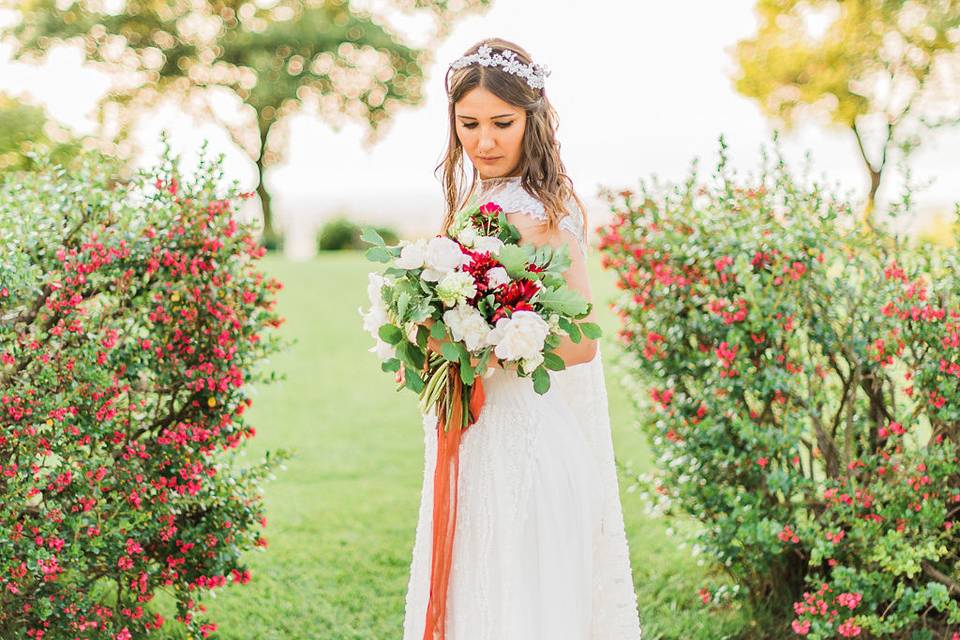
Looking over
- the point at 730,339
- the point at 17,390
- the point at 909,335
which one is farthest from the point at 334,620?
the point at 909,335

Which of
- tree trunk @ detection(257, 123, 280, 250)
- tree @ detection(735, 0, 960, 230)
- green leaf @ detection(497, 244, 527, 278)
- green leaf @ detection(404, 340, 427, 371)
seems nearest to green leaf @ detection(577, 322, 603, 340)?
green leaf @ detection(497, 244, 527, 278)

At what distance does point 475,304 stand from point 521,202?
1.48 feet

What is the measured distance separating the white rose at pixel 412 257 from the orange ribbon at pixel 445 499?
37 cm

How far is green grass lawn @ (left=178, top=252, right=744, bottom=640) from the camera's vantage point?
4.65 m

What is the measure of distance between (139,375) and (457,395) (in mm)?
1666

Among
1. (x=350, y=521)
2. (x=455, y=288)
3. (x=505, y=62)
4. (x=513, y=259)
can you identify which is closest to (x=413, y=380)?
(x=455, y=288)

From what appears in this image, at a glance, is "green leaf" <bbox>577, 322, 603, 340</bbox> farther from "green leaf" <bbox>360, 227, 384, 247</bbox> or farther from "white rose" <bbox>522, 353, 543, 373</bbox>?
"green leaf" <bbox>360, 227, 384, 247</bbox>

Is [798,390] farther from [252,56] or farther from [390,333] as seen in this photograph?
[252,56]

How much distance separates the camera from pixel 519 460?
8.88ft

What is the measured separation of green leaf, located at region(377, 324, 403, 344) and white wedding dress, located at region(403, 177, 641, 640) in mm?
329

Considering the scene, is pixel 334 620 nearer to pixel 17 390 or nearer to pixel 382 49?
pixel 17 390

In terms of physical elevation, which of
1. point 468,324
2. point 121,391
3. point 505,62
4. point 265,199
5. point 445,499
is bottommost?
point 445,499

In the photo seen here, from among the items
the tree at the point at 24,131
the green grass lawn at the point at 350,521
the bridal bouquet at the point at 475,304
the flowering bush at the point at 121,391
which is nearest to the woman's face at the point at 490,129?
the bridal bouquet at the point at 475,304

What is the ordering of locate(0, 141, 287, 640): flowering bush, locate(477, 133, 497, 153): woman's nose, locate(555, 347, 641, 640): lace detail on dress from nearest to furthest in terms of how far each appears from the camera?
locate(477, 133, 497, 153): woman's nose
locate(555, 347, 641, 640): lace detail on dress
locate(0, 141, 287, 640): flowering bush
